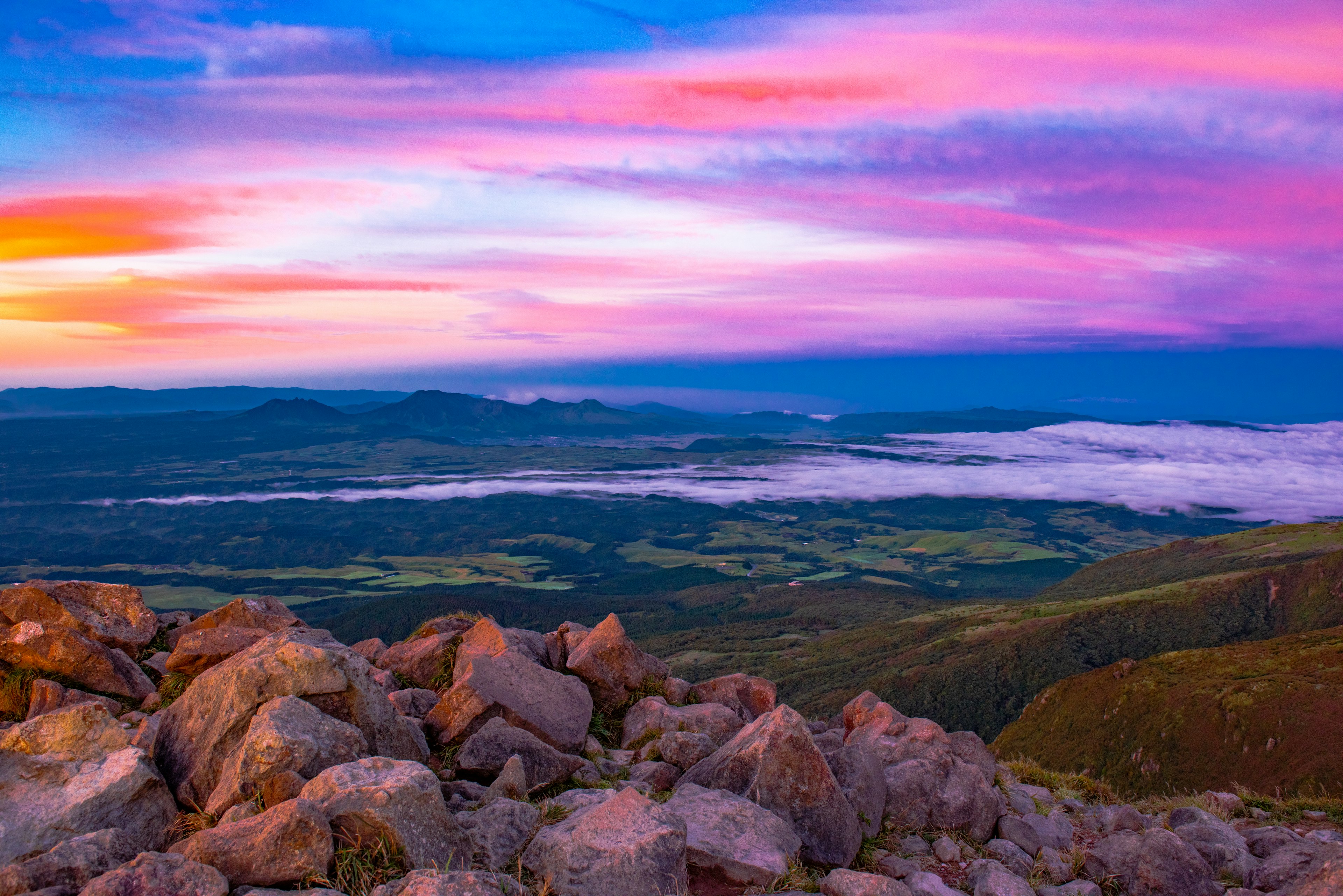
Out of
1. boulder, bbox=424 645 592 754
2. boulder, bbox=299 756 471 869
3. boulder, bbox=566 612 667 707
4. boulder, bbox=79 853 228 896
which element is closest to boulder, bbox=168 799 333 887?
boulder, bbox=79 853 228 896

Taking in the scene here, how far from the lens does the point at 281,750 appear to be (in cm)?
1060

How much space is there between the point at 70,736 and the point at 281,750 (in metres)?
3.82

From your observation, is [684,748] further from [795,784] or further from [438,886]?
[438,886]

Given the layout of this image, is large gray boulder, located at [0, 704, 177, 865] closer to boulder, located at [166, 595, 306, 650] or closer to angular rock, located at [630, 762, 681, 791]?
angular rock, located at [630, 762, 681, 791]

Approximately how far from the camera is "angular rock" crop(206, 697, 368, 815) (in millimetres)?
10523

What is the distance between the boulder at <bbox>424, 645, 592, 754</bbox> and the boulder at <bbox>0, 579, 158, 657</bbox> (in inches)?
331

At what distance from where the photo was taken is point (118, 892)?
26.8 ft

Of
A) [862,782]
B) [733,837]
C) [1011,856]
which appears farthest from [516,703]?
[1011,856]

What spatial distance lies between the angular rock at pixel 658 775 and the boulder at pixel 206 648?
8.55m

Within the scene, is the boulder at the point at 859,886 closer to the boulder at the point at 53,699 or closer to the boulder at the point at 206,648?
the boulder at the point at 206,648

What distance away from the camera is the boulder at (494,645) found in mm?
18125

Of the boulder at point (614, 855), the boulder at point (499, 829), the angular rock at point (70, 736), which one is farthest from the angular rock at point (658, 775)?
the angular rock at point (70, 736)

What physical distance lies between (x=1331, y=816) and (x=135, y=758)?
2670 cm

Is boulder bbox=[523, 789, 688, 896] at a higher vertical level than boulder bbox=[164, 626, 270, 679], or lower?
lower
